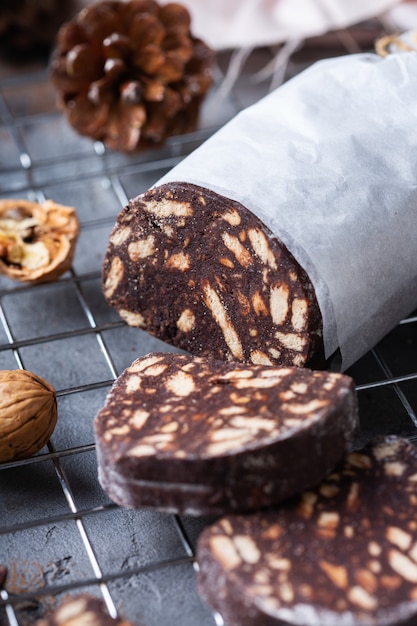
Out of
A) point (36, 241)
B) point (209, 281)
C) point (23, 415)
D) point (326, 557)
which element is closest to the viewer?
point (326, 557)

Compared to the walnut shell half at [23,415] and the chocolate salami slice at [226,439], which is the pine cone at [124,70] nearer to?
the walnut shell half at [23,415]

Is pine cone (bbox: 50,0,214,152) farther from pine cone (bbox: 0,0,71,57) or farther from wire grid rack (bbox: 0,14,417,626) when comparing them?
pine cone (bbox: 0,0,71,57)

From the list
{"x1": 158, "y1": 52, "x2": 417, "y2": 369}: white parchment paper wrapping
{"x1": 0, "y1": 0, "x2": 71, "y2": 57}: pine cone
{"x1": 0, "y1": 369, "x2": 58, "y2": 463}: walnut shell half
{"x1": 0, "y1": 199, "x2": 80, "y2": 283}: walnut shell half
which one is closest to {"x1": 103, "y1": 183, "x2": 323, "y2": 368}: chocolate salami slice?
{"x1": 158, "y1": 52, "x2": 417, "y2": 369}: white parchment paper wrapping

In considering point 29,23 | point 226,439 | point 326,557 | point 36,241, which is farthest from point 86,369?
point 29,23

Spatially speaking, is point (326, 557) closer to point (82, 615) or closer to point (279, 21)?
point (82, 615)

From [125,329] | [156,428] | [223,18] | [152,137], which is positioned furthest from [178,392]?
[223,18]

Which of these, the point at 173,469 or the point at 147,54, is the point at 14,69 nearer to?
the point at 147,54
